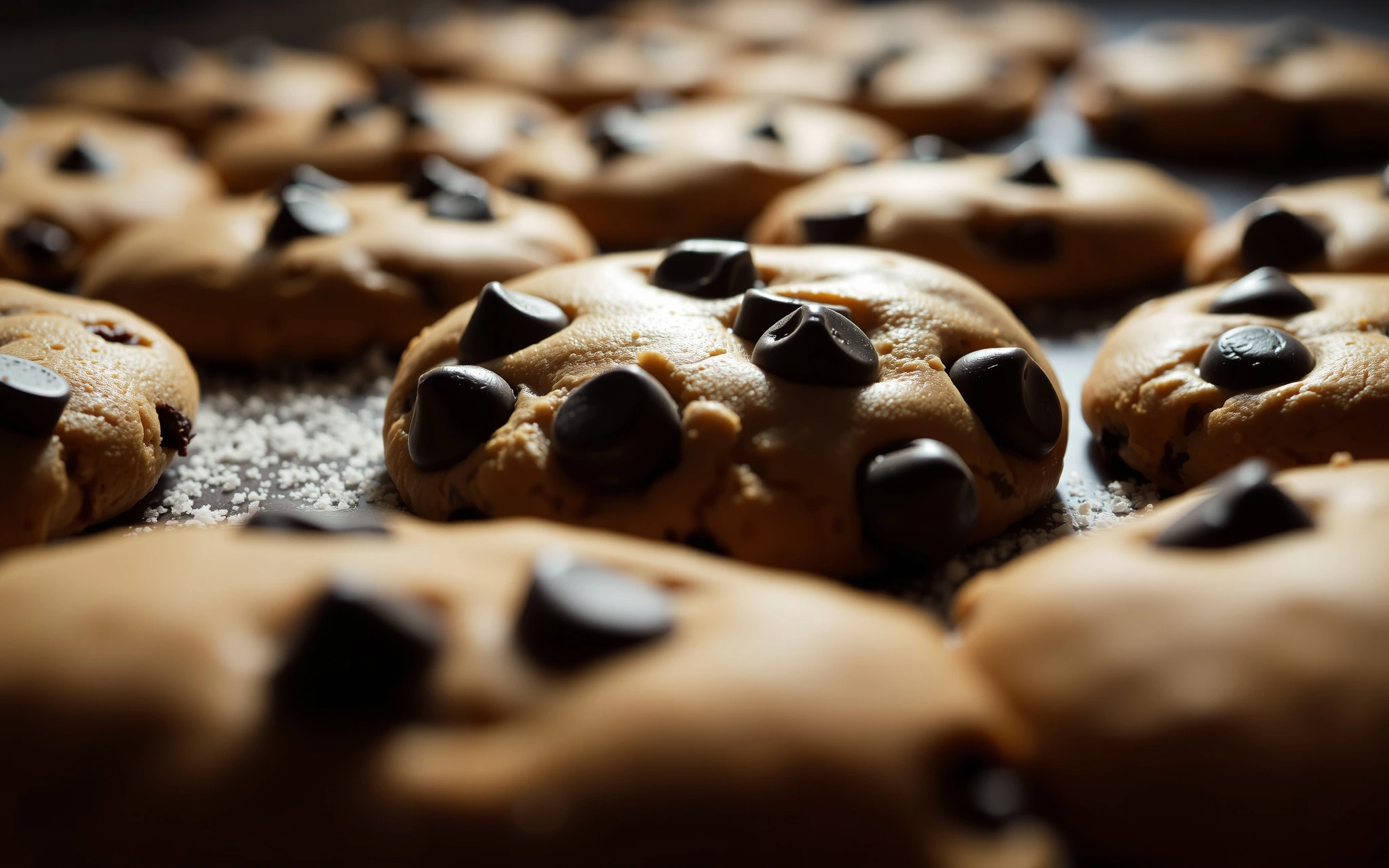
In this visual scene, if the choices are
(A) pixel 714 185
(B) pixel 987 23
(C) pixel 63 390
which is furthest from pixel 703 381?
(B) pixel 987 23

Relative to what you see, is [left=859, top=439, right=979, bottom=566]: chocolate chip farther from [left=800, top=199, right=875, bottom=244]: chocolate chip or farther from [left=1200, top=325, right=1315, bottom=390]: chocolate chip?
[left=800, top=199, right=875, bottom=244]: chocolate chip

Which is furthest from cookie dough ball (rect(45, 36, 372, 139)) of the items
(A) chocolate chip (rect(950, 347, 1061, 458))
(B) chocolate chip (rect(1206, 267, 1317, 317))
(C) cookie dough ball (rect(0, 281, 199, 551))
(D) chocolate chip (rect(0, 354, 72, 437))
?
(B) chocolate chip (rect(1206, 267, 1317, 317))

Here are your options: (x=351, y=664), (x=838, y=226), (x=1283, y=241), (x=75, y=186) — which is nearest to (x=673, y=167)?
(x=838, y=226)

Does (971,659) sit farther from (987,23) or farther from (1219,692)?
(987,23)

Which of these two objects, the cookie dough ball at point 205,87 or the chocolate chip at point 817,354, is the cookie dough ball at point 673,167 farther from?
the chocolate chip at point 817,354

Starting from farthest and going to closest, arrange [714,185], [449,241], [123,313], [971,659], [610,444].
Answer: [714,185] < [449,241] < [123,313] < [610,444] < [971,659]
